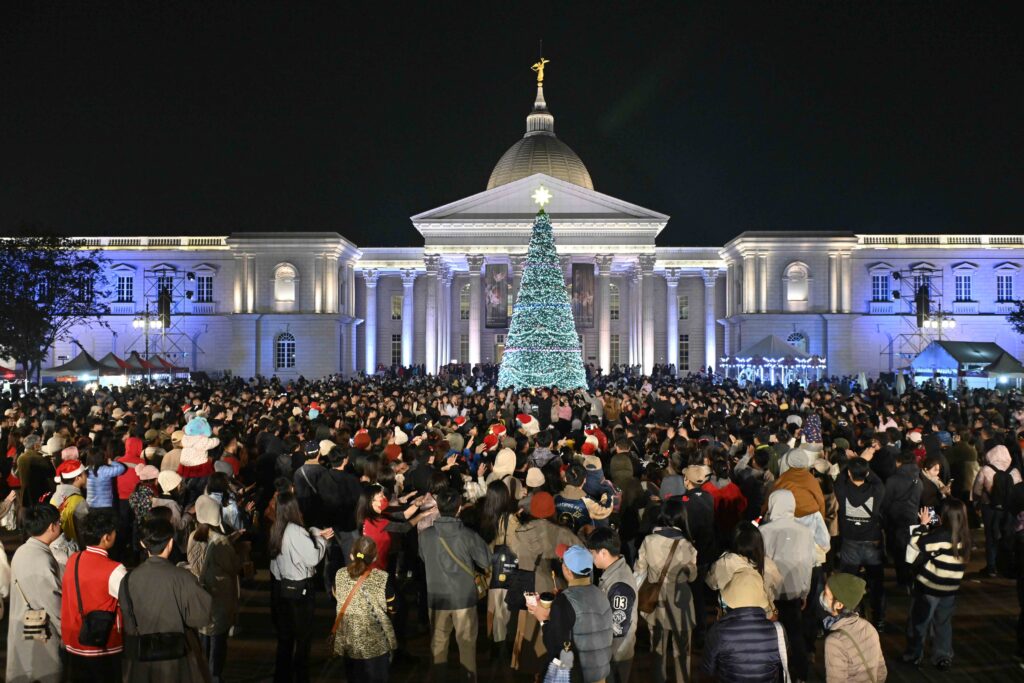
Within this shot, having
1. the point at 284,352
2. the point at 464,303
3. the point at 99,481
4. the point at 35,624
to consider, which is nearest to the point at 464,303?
the point at 464,303

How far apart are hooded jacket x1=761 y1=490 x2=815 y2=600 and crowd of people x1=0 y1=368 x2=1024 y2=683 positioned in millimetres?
21

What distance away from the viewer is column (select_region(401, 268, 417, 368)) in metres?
52.1

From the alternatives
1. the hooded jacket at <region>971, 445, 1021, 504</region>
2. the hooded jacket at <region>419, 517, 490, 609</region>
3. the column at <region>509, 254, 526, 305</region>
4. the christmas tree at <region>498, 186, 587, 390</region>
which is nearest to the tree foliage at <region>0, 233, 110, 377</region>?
the column at <region>509, 254, 526, 305</region>

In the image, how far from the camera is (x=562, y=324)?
29.1 m

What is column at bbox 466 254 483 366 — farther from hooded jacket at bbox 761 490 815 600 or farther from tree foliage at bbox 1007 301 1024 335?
hooded jacket at bbox 761 490 815 600

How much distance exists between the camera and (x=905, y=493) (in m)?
9.44

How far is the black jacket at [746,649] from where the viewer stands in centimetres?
494

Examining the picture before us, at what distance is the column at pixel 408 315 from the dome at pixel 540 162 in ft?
38.4

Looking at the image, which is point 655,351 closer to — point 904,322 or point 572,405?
point 904,322

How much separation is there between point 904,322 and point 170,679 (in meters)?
54.1

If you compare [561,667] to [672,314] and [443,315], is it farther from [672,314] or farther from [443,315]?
[672,314]

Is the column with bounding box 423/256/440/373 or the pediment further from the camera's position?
the column with bounding box 423/256/440/373

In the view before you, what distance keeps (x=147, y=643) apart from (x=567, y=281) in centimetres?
4631

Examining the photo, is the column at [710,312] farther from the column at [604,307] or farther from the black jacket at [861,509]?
the black jacket at [861,509]
